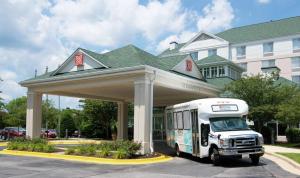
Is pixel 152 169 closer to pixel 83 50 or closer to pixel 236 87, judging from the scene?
pixel 83 50

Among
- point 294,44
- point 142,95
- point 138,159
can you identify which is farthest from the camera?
point 294,44

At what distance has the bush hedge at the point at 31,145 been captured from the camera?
2355cm

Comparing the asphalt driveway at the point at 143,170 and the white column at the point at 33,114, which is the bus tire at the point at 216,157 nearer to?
the asphalt driveway at the point at 143,170

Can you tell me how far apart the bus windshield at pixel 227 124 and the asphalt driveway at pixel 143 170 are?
62.6 inches

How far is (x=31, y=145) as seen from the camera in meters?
24.2

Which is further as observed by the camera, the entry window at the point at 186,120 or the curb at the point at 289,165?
the entry window at the point at 186,120

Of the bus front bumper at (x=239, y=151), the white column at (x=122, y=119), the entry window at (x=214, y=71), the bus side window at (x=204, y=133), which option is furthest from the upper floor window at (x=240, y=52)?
the bus front bumper at (x=239, y=151)

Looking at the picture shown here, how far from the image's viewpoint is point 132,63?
76.6 ft

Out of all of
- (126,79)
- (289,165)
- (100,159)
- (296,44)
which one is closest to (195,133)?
(289,165)

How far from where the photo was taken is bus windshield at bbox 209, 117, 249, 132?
17.6m

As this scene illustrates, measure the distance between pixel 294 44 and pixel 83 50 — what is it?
42.2 m

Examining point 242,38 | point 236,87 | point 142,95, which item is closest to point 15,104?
point 242,38

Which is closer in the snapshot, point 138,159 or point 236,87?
point 138,159

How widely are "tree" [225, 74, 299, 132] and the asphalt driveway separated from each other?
48.7 feet
